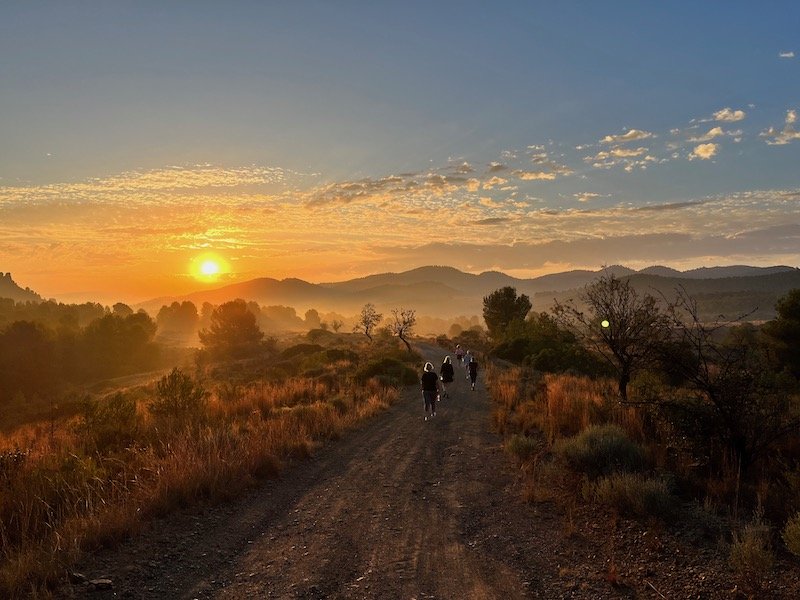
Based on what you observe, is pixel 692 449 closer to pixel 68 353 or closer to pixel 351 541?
pixel 351 541

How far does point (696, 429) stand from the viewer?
909 centimetres

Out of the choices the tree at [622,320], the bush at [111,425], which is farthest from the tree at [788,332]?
the bush at [111,425]

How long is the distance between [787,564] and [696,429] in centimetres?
410

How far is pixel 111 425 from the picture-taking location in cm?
1154

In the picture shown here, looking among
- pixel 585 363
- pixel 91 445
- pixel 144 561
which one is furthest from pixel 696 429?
pixel 585 363

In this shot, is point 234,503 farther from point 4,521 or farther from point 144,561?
point 4,521

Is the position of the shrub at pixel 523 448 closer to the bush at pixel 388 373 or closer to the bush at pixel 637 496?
the bush at pixel 637 496

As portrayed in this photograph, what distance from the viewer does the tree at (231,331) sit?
2992 inches

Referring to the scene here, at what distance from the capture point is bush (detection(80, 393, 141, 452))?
10.9 meters

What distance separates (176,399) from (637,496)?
13696mm

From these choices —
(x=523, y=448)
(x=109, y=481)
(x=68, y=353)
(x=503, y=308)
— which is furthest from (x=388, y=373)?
(x=68, y=353)

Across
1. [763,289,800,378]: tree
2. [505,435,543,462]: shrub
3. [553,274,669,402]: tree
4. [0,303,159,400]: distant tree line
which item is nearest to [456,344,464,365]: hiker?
[553,274,669,402]: tree

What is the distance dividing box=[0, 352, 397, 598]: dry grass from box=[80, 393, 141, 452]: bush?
0.13m

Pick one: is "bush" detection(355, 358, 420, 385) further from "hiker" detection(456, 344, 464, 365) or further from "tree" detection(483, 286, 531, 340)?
"tree" detection(483, 286, 531, 340)
